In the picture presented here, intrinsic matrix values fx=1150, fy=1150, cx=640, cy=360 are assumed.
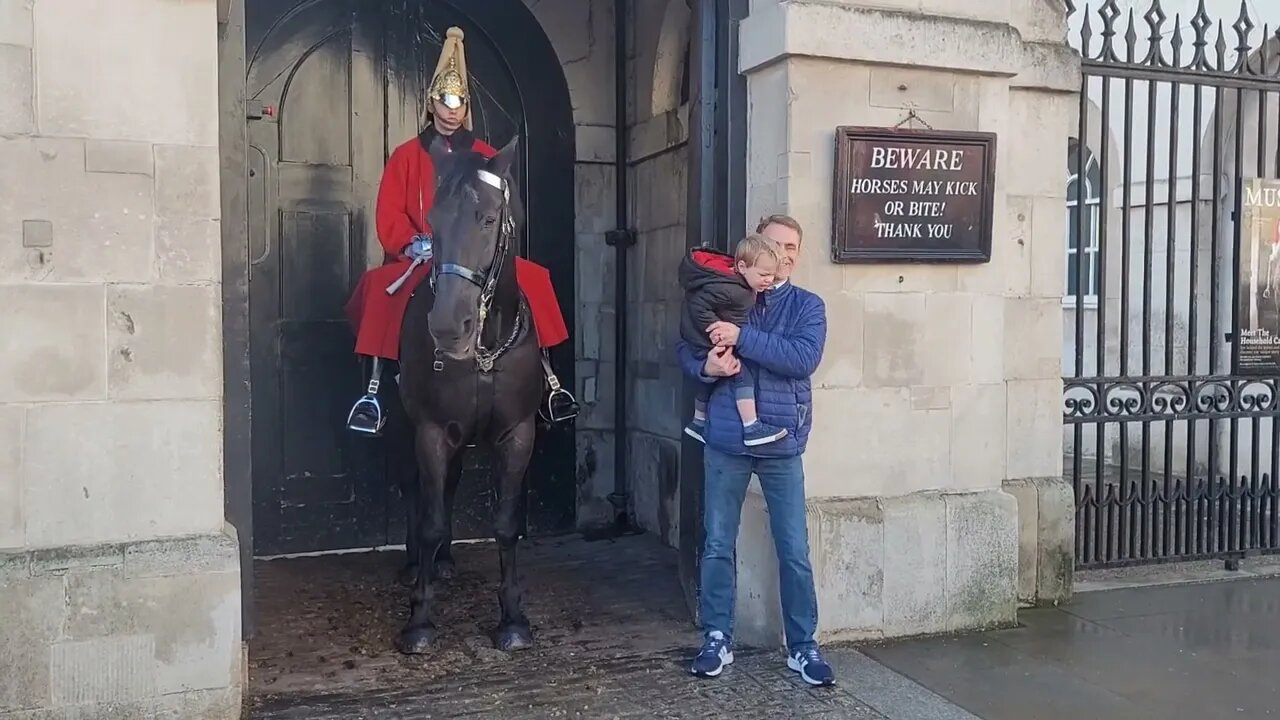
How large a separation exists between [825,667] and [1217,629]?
232cm

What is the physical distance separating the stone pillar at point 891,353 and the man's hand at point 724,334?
727mm

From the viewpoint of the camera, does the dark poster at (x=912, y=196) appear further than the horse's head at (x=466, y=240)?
Yes

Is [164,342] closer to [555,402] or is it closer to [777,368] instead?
[555,402]

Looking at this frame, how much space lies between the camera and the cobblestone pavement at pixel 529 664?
14.7ft

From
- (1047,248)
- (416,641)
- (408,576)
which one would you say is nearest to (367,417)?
(416,641)

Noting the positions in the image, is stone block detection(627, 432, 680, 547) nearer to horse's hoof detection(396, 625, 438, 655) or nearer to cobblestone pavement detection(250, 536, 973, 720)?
cobblestone pavement detection(250, 536, 973, 720)

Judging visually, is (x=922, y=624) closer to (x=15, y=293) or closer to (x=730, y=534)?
(x=730, y=534)

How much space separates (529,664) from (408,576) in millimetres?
1599

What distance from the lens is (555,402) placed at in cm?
587

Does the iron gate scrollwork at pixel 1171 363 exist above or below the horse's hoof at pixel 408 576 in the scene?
above

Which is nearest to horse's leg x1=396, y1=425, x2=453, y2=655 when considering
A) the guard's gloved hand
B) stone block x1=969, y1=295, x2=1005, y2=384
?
the guard's gloved hand

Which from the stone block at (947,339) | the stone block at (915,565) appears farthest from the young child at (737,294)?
the stone block at (947,339)

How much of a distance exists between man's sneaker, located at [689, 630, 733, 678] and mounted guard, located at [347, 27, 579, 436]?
58.8 inches

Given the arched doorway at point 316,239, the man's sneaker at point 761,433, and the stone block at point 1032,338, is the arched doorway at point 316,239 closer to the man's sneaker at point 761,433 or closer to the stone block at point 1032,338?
the man's sneaker at point 761,433
